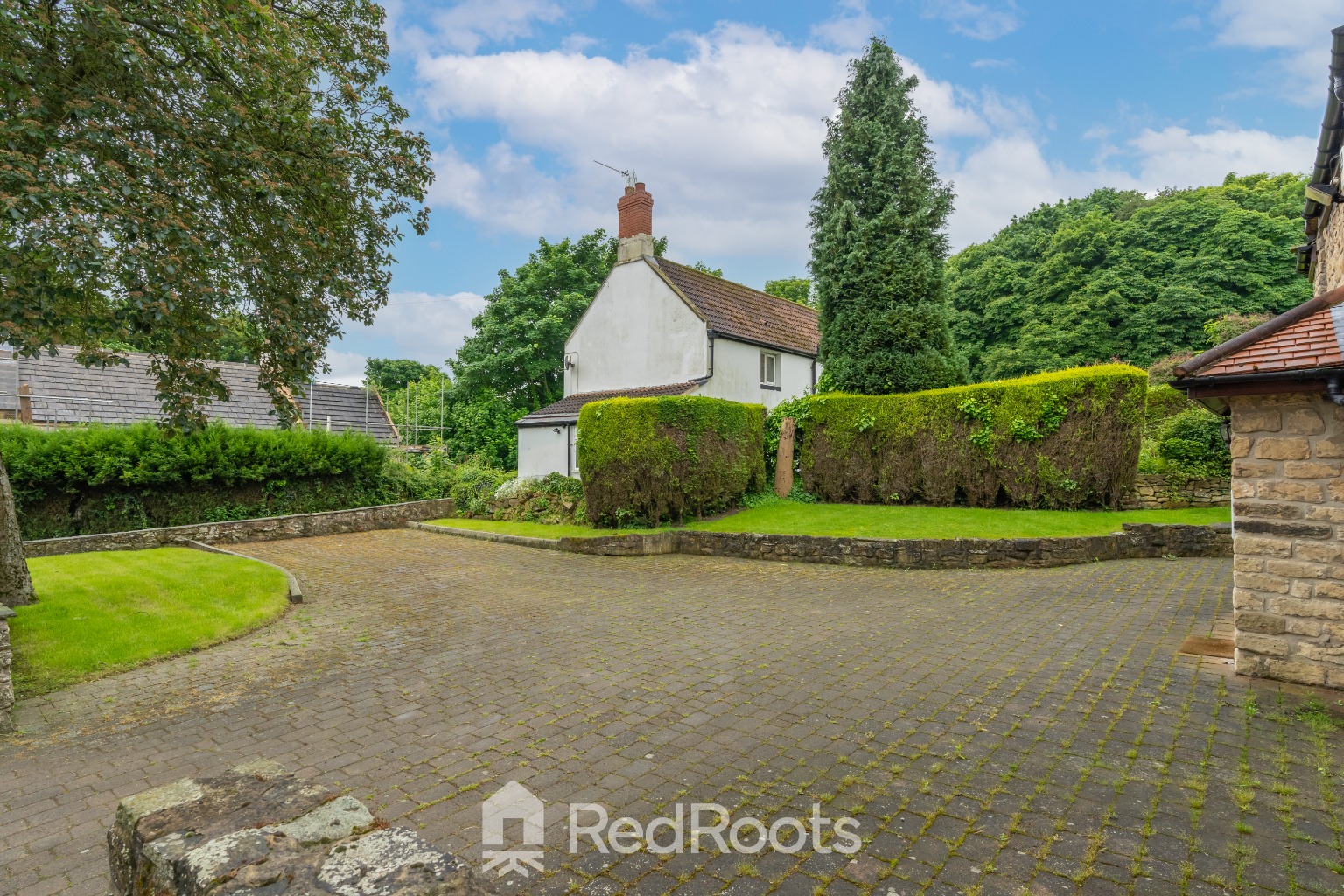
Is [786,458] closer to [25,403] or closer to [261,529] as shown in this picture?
[261,529]

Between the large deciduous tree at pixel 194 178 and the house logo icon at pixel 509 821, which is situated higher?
the large deciduous tree at pixel 194 178

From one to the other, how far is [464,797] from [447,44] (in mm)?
10268

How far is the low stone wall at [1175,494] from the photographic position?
1378 cm

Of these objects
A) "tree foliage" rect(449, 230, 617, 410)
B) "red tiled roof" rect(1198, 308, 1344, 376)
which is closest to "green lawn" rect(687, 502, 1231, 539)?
"red tiled roof" rect(1198, 308, 1344, 376)

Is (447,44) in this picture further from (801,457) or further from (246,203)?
(801,457)

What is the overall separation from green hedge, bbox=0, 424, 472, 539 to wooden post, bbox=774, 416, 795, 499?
12552 millimetres

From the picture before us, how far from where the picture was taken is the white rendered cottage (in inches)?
858

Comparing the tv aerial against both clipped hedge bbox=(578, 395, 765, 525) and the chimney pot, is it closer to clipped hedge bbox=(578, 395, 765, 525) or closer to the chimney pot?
the chimney pot

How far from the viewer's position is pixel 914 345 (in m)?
17.8

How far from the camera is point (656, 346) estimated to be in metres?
22.8

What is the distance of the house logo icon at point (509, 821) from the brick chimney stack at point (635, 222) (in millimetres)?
21556

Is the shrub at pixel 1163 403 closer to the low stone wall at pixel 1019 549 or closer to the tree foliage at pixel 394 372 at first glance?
the low stone wall at pixel 1019 549

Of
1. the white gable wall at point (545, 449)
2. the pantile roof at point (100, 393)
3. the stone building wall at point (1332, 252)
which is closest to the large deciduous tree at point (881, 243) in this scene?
the stone building wall at point (1332, 252)

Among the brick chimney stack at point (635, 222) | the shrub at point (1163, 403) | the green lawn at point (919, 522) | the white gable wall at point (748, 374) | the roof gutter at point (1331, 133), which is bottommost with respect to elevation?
the green lawn at point (919, 522)
